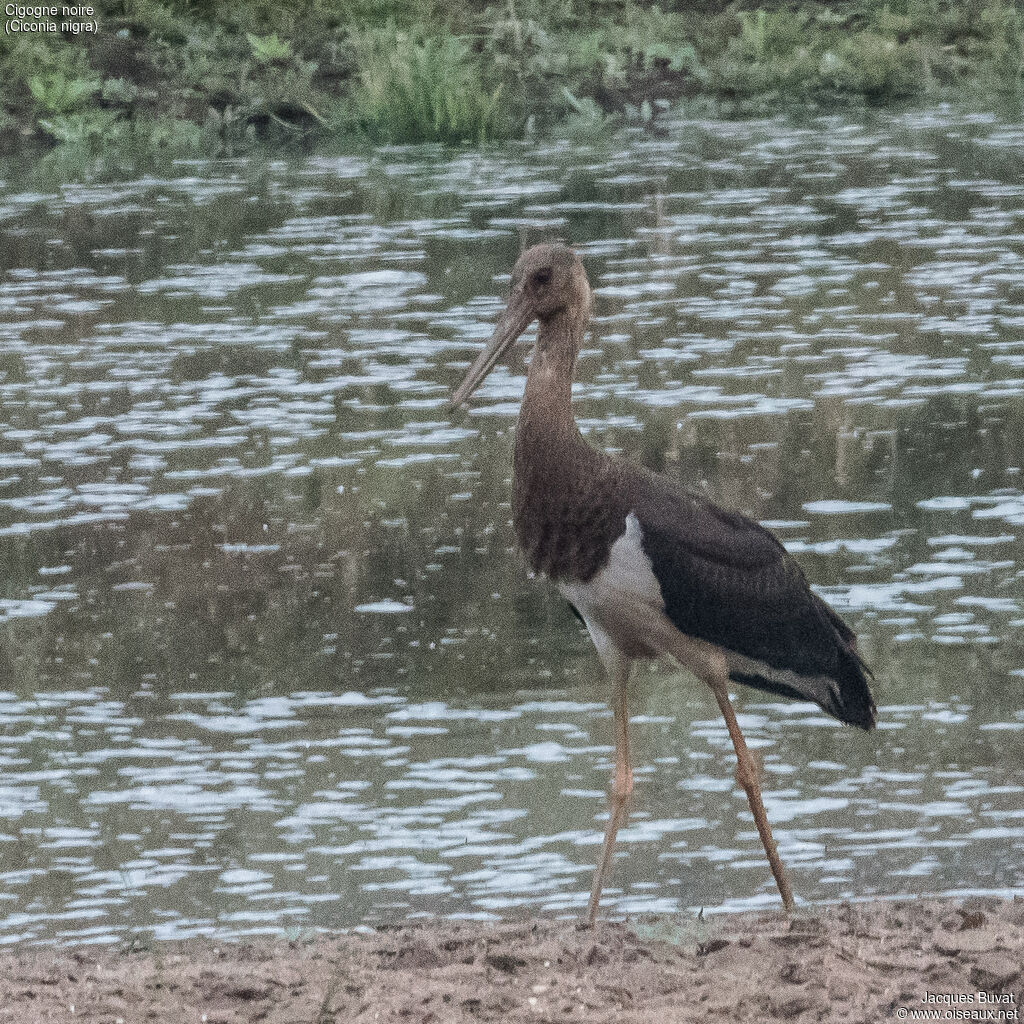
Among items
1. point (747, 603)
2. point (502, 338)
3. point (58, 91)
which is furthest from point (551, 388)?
point (58, 91)

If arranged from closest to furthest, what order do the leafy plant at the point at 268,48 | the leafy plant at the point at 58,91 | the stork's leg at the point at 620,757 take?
the stork's leg at the point at 620,757 < the leafy plant at the point at 58,91 < the leafy plant at the point at 268,48

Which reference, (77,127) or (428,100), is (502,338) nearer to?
(428,100)

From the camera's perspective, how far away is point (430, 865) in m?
5.55

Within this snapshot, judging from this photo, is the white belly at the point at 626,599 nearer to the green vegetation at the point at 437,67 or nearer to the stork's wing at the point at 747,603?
the stork's wing at the point at 747,603

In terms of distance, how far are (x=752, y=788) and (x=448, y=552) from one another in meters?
2.96

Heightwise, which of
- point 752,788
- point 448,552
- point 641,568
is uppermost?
point 641,568

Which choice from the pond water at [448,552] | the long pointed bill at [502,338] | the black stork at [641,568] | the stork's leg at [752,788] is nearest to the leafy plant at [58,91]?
the pond water at [448,552]

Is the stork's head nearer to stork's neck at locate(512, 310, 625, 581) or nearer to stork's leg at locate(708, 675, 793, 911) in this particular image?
stork's neck at locate(512, 310, 625, 581)

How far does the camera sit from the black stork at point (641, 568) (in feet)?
17.0

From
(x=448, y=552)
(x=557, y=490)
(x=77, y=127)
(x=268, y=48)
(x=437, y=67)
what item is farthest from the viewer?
(x=268, y=48)

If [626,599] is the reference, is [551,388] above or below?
above

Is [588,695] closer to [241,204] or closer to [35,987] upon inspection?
[35,987]

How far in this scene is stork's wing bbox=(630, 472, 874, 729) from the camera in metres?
5.20

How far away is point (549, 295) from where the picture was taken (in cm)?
552
